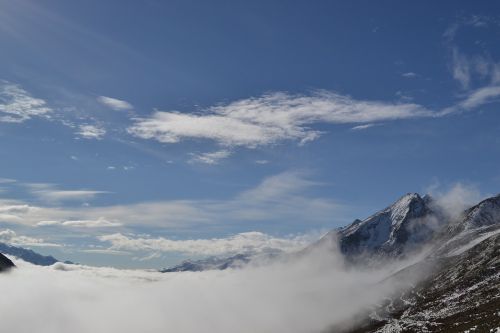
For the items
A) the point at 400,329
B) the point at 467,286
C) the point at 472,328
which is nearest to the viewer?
the point at 472,328

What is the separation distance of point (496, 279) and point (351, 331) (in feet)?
171

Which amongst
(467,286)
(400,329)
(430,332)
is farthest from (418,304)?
(430,332)

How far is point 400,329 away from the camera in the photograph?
144 m

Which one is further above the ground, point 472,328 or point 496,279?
point 496,279

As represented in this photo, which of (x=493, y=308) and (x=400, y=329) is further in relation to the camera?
(x=400, y=329)

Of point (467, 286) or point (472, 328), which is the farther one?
point (467, 286)

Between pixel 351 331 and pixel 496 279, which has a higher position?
pixel 496 279

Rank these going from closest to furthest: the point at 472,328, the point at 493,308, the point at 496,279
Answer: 1. the point at 472,328
2. the point at 493,308
3. the point at 496,279

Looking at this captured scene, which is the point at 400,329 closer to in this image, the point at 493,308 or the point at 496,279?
the point at 493,308

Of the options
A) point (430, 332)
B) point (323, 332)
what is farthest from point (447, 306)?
point (323, 332)

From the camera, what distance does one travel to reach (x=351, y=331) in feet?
602

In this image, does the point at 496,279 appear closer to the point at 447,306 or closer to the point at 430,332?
the point at 447,306

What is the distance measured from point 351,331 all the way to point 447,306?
36451 mm

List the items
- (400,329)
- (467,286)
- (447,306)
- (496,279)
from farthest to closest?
(467,286), (496,279), (447,306), (400,329)
